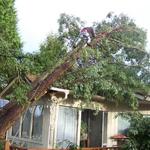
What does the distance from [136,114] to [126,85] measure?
1266mm

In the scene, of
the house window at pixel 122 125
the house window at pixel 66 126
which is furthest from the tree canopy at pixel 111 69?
the house window at pixel 122 125

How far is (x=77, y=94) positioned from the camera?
14.8 meters

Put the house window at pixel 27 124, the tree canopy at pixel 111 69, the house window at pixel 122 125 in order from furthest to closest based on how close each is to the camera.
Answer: the house window at pixel 122 125
the house window at pixel 27 124
the tree canopy at pixel 111 69

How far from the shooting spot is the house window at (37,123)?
16156 mm

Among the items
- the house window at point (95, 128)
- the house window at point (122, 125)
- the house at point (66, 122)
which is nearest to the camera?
the house at point (66, 122)

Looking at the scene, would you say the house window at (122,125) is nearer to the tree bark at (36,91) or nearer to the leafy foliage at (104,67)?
the leafy foliage at (104,67)

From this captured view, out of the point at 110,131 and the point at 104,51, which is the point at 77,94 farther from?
the point at 110,131

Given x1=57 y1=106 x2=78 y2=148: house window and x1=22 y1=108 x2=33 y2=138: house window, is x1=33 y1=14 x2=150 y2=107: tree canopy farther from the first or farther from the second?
x1=22 y1=108 x2=33 y2=138: house window

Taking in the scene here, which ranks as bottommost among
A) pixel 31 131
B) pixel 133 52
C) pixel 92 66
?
pixel 31 131

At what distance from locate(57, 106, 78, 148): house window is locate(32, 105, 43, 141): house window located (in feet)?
2.52

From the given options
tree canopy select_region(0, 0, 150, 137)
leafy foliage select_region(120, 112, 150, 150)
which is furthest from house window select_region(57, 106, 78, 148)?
leafy foliage select_region(120, 112, 150, 150)

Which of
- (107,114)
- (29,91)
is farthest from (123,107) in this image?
(29,91)

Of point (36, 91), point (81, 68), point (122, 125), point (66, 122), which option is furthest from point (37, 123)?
point (122, 125)

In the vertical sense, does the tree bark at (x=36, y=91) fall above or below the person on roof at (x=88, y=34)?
below
